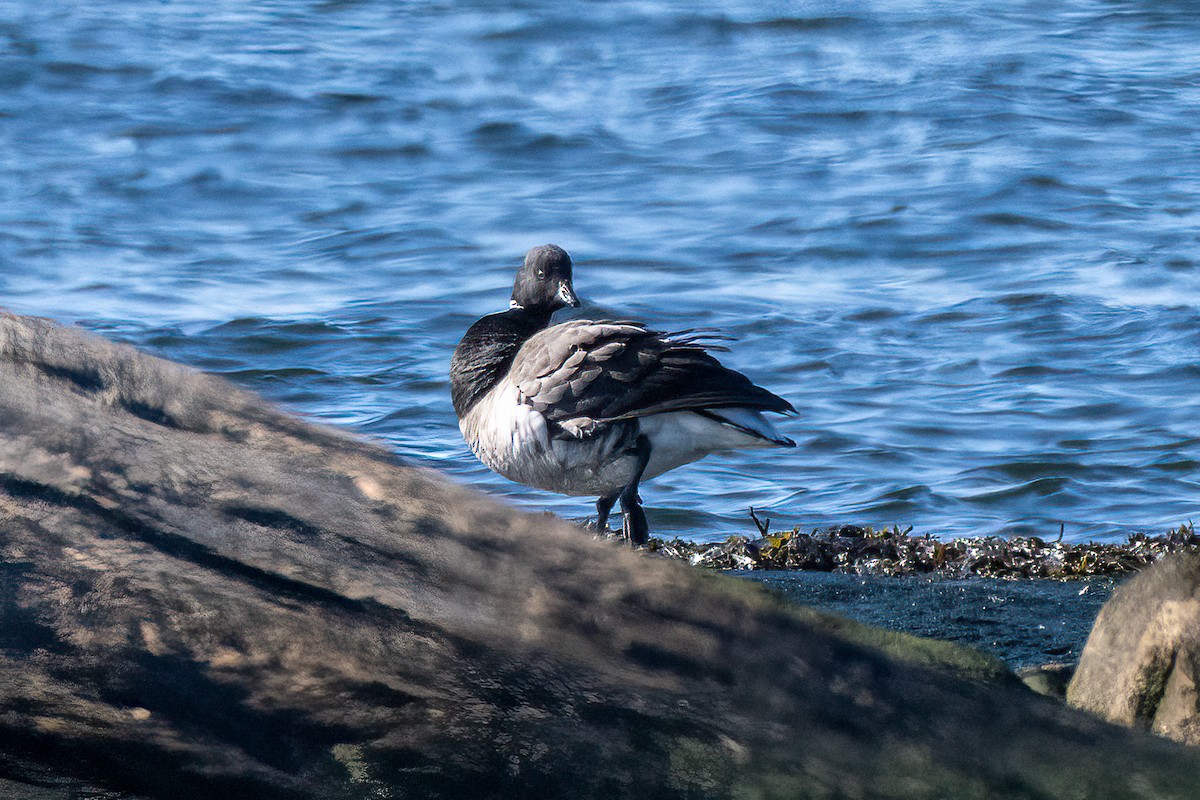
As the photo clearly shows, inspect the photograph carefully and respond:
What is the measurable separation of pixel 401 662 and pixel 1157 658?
7.08 feet

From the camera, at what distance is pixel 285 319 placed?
487 inches

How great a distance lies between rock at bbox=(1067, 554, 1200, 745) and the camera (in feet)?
13.2

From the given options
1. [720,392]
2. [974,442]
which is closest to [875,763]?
[720,392]

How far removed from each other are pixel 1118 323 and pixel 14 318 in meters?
9.65

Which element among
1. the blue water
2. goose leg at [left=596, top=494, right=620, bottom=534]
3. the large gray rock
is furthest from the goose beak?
the large gray rock

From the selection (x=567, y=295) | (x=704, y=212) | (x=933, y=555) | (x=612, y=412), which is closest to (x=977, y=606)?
(x=933, y=555)

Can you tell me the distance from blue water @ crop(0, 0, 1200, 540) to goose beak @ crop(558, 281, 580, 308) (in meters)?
1.37

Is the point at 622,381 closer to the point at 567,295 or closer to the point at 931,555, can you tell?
the point at 567,295

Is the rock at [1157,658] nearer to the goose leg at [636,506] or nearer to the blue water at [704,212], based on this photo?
the goose leg at [636,506]

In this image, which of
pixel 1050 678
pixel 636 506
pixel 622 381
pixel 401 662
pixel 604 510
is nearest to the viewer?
pixel 401 662

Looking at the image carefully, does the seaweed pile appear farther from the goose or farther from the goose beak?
the goose beak

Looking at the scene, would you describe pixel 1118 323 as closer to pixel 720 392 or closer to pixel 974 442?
pixel 974 442

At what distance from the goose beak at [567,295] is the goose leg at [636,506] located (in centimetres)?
126

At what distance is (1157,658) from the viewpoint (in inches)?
162
